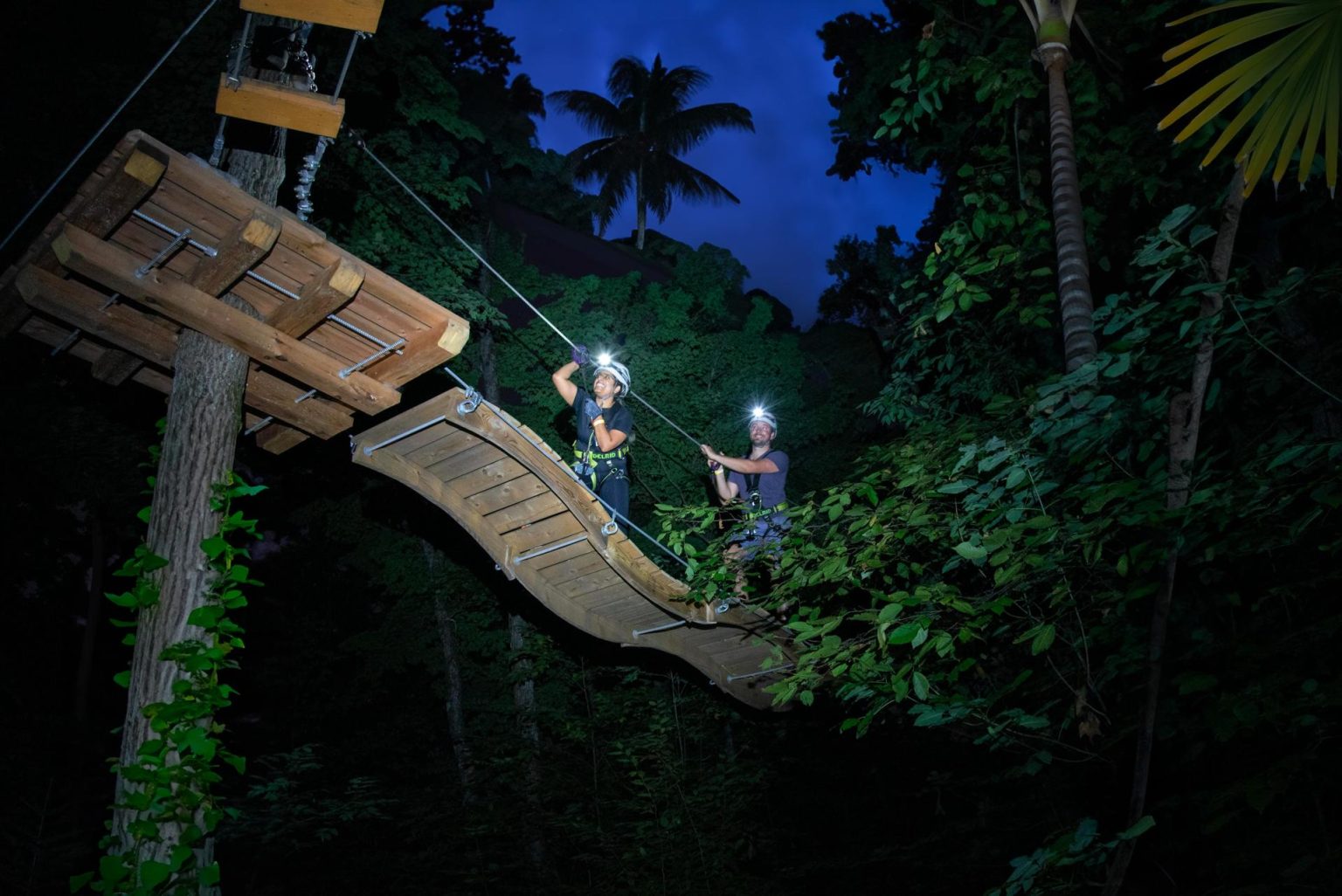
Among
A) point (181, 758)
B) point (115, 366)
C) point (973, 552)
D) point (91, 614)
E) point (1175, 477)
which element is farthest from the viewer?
point (91, 614)

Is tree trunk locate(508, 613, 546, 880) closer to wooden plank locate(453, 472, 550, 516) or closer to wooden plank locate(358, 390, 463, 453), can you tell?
wooden plank locate(453, 472, 550, 516)

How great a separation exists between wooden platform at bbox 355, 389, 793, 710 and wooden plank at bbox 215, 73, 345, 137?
188 cm

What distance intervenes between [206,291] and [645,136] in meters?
27.4

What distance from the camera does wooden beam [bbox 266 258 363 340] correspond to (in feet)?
14.8

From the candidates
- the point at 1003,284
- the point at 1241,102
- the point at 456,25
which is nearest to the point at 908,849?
the point at 1003,284

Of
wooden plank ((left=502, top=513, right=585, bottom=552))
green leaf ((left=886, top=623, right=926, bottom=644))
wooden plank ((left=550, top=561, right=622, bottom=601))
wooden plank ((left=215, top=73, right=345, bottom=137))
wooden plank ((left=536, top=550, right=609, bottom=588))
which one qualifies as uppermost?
wooden plank ((left=215, top=73, right=345, bottom=137))

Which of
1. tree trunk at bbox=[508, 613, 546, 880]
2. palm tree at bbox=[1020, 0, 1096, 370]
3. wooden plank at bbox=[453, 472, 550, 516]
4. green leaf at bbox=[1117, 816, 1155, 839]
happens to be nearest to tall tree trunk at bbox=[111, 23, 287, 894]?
wooden plank at bbox=[453, 472, 550, 516]

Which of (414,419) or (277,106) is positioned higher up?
(277,106)

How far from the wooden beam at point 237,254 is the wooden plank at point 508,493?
2411 mm

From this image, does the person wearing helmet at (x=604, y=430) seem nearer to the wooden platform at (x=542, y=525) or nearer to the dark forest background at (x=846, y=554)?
the wooden platform at (x=542, y=525)

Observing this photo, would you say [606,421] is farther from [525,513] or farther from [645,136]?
[645,136]

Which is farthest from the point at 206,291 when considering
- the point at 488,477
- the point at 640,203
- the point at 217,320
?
the point at 640,203

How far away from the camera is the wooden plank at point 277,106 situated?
14.7ft

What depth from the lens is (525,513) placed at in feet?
21.7
